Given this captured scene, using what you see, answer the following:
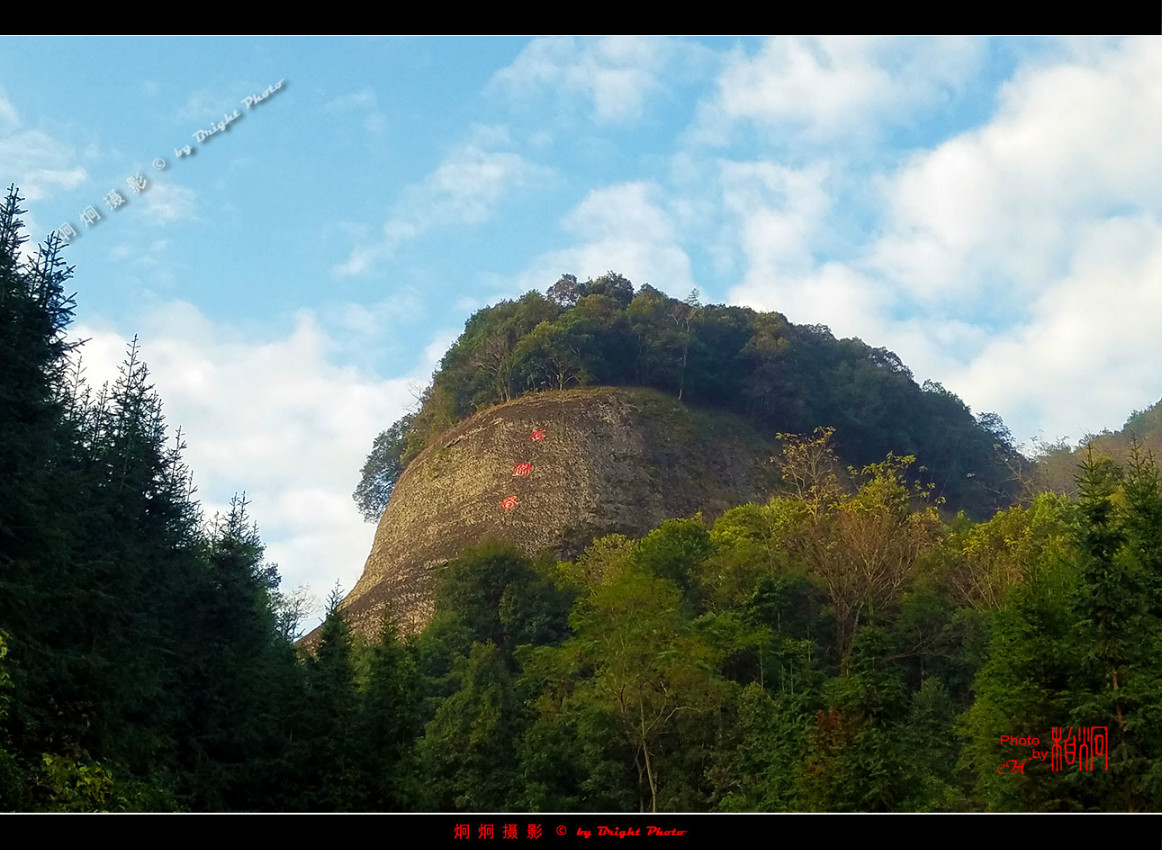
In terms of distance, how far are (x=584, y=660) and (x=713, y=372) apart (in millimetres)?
29353

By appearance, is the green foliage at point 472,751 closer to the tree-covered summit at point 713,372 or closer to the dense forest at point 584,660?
the dense forest at point 584,660

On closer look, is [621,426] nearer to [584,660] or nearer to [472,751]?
[584,660]

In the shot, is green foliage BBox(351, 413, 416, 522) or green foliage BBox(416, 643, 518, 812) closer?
green foliage BBox(416, 643, 518, 812)

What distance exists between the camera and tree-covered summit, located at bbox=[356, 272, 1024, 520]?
5222 cm

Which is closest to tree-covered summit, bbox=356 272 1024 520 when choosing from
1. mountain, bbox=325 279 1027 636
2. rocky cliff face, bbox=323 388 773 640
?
mountain, bbox=325 279 1027 636

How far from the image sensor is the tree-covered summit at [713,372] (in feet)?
171

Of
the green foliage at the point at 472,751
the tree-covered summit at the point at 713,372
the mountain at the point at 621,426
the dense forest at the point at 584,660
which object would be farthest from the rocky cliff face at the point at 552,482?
the green foliage at the point at 472,751

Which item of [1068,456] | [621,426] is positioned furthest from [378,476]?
[1068,456]

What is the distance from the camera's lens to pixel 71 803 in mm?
11281

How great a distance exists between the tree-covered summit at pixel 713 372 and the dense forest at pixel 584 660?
17547 mm

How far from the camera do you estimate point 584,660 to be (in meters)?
27.1

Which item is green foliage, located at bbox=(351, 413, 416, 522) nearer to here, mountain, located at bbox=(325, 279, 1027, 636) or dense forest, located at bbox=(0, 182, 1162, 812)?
mountain, located at bbox=(325, 279, 1027, 636)

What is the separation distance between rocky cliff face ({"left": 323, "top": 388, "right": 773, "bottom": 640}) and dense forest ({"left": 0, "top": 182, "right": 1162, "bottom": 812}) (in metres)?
6.74
